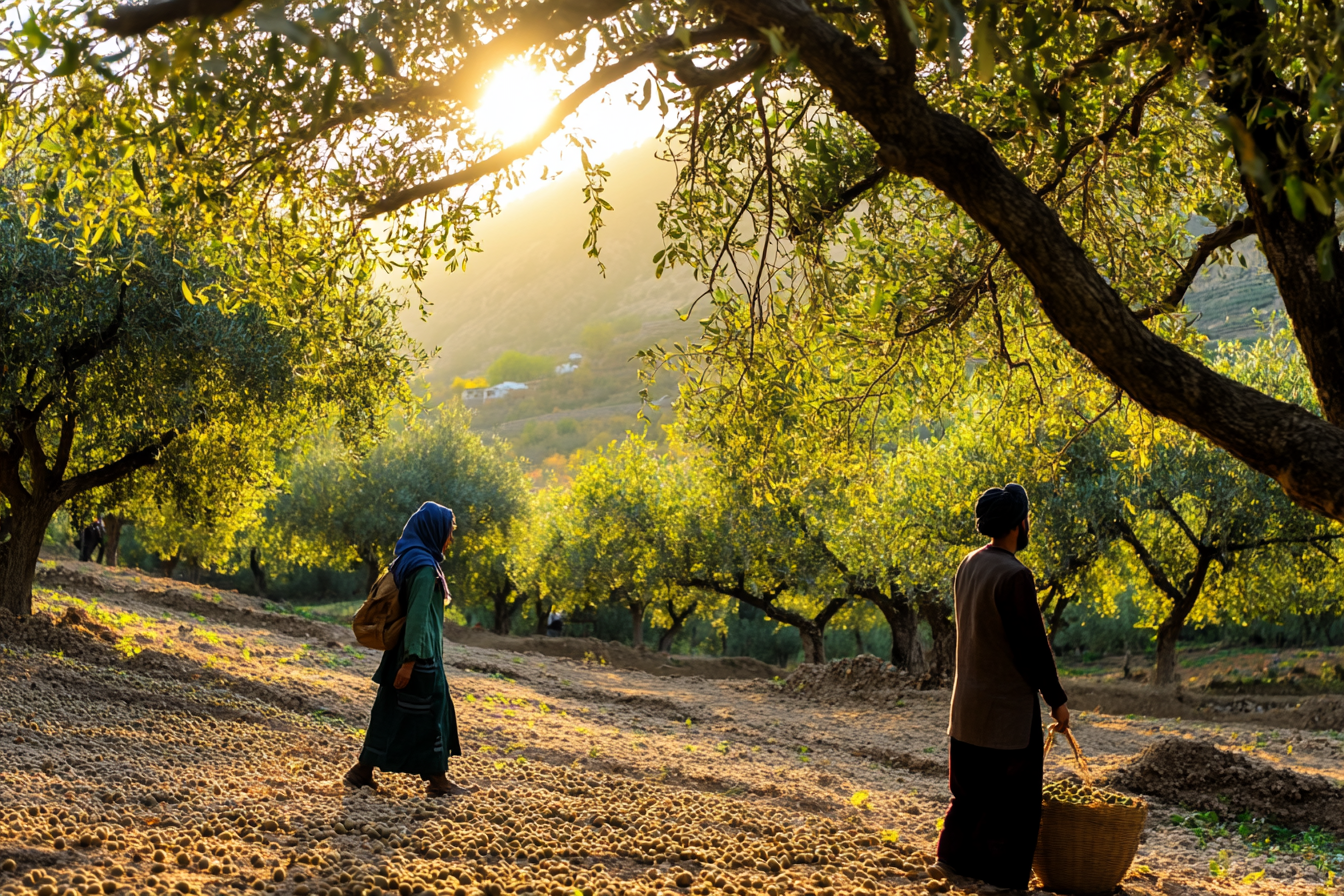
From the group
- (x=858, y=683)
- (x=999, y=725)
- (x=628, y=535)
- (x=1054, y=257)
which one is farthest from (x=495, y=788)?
(x=628, y=535)

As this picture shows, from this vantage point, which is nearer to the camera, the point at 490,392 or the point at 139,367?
the point at 139,367

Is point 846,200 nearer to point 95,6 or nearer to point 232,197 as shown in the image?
point 232,197

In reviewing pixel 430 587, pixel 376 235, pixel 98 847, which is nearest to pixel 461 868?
pixel 98 847

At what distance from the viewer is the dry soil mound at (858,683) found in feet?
Answer: 61.4

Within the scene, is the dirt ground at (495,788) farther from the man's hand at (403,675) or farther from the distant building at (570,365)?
the distant building at (570,365)

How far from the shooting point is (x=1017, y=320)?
7.89 meters

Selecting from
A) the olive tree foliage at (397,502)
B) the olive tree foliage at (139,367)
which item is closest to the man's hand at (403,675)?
the olive tree foliage at (139,367)

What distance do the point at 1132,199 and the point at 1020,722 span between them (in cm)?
542

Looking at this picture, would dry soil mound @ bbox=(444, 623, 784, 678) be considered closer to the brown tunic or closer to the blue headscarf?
the blue headscarf

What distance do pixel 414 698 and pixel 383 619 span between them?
0.57 metres

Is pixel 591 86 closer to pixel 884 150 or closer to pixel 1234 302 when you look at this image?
pixel 884 150

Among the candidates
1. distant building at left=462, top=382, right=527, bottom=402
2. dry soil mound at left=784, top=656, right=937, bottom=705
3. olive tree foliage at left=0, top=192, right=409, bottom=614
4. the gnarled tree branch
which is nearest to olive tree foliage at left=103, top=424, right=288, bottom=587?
olive tree foliage at left=0, top=192, right=409, bottom=614

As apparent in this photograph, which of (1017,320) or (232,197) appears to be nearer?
(232,197)

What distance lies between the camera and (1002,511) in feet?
16.1
